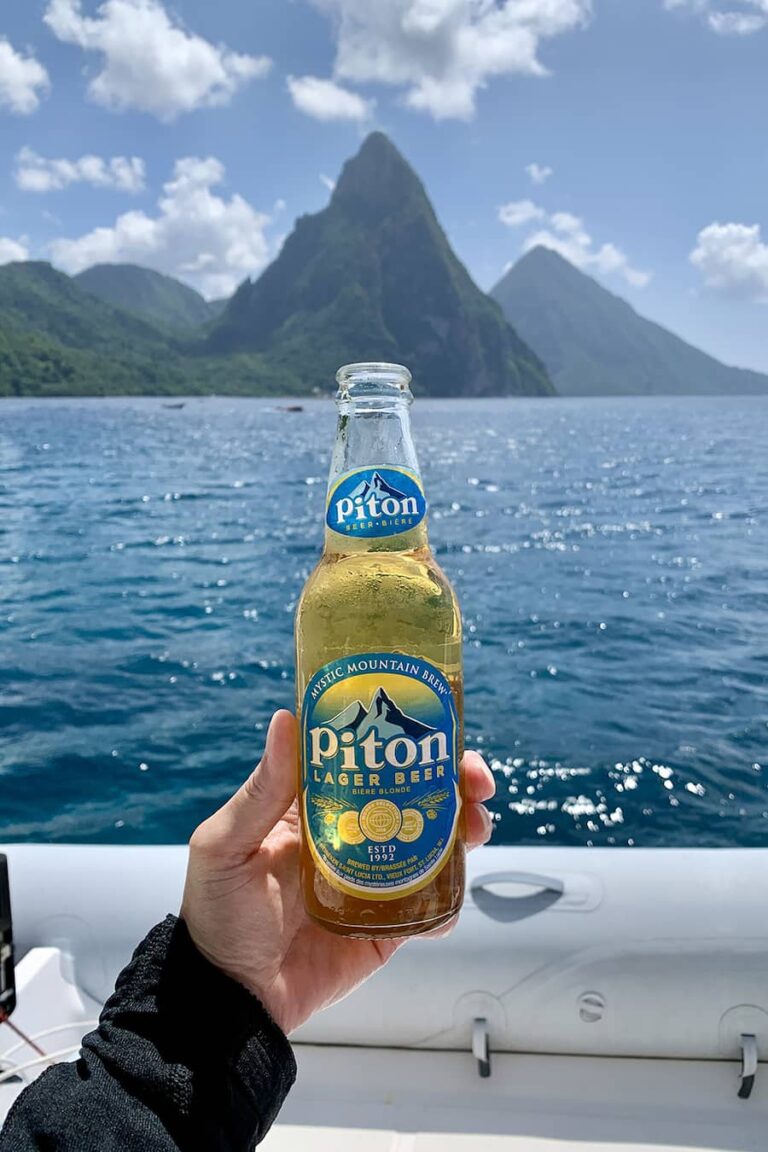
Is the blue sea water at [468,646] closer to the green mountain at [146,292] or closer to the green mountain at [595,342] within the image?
the green mountain at [146,292]

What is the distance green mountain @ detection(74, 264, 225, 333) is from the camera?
405ft

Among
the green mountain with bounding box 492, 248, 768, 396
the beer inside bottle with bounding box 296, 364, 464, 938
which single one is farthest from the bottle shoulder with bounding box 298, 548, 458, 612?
the green mountain with bounding box 492, 248, 768, 396

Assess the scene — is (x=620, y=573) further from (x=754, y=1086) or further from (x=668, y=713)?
(x=754, y=1086)

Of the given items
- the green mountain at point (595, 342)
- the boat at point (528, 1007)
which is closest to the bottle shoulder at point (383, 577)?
the boat at point (528, 1007)

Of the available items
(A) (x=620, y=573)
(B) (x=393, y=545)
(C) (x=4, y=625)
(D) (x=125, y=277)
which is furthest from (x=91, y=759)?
(D) (x=125, y=277)

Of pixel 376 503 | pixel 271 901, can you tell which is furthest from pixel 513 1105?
pixel 376 503

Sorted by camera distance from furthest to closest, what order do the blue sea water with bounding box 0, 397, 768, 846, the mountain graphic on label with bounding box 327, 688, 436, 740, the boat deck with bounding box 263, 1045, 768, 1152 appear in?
1. the blue sea water with bounding box 0, 397, 768, 846
2. the boat deck with bounding box 263, 1045, 768, 1152
3. the mountain graphic on label with bounding box 327, 688, 436, 740

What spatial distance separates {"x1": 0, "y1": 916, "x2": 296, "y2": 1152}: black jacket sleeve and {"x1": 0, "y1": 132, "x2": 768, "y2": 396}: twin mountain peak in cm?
6293

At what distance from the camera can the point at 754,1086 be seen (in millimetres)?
2420

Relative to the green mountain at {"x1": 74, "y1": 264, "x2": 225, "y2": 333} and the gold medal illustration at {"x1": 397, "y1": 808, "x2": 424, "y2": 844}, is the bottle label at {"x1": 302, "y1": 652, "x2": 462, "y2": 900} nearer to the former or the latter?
the gold medal illustration at {"x1": 397, "y1": 808, "x2": 424, "y2": 844}

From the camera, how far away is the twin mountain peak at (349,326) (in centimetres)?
7350

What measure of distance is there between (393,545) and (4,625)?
9.91m

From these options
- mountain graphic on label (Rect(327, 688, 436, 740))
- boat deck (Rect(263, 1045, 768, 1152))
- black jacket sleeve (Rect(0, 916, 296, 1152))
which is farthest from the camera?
boat deck (Rect(263, 1045, 768, 1152))

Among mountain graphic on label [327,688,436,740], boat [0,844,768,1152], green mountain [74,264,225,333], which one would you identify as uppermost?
green mountain [74,264,225,333]
